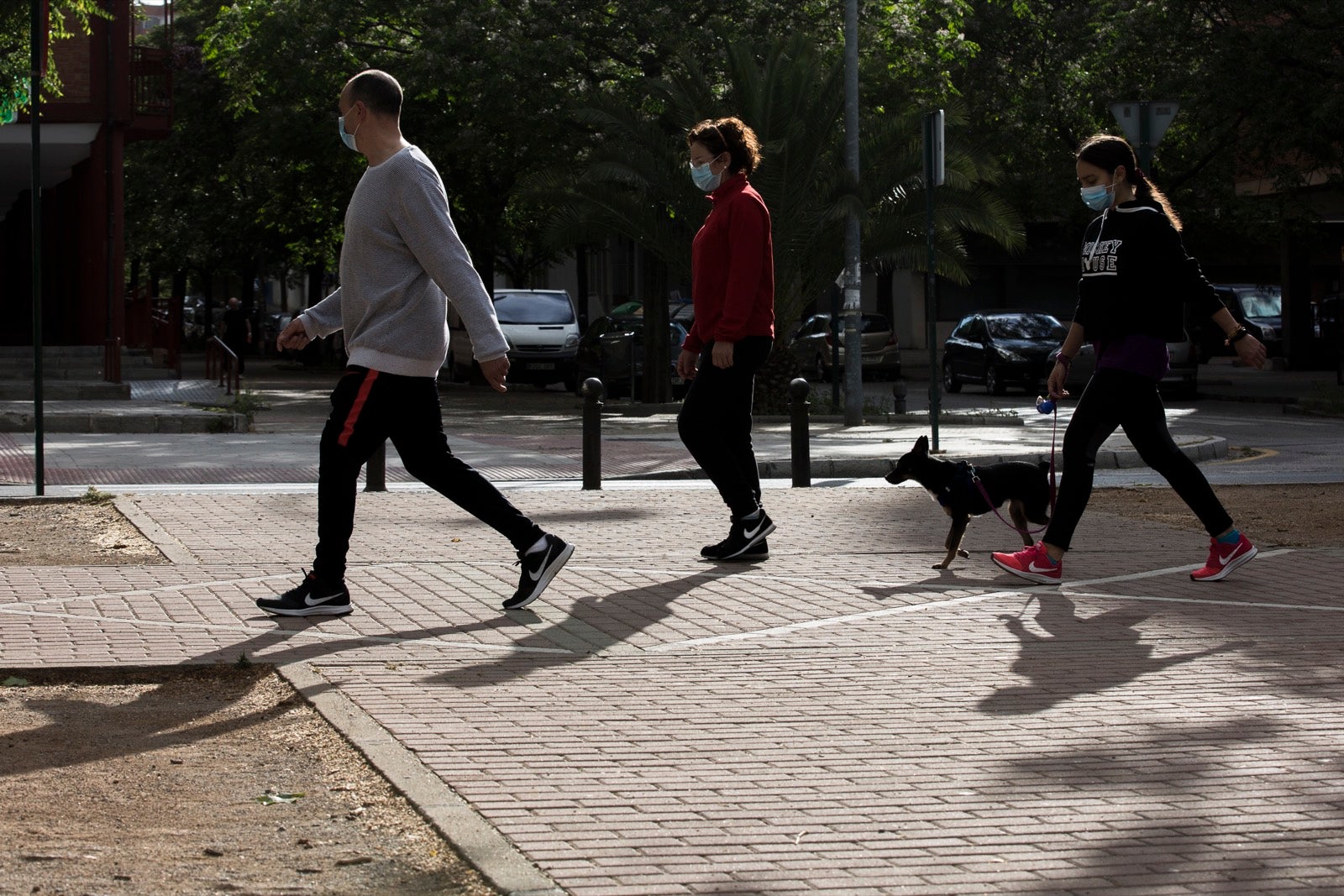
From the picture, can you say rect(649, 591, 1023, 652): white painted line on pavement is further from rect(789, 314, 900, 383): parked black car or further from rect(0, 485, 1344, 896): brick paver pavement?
A: rect(789, 314, 900, 383): parked black car

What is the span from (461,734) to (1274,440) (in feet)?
55.1

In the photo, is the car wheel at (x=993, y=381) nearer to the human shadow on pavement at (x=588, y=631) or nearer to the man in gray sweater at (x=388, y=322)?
the human shadow on pavement at (x=588, y=631)

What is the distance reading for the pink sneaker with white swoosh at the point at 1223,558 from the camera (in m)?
8.15

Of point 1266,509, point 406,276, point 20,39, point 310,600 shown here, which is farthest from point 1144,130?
point 310,600

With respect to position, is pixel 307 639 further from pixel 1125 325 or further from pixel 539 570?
pixel 1125 325

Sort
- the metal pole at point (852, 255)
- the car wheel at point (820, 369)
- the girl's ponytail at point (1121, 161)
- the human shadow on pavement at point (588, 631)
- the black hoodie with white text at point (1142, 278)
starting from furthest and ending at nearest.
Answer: the car wheel at point (820, 369), the metal pole at point (852, 255), the girl's ponytail at point (1121, 161), the black hoodie with white text at point (1142, 278), the human shadow on pavement at point (588, 631)

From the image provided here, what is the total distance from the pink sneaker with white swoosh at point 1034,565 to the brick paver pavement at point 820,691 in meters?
0.08

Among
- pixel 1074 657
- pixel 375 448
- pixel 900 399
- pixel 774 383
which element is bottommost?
pixel 1074 657

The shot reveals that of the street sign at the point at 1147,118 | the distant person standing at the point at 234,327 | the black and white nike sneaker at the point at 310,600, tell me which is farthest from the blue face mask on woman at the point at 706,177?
the distant person standing at the point at 234,327

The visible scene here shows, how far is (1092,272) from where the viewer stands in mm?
7773

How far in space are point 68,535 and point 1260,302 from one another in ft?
139

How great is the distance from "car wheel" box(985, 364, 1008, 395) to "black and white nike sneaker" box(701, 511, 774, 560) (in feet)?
79.8

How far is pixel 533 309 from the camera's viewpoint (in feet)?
110

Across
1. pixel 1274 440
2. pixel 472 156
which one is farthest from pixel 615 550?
pixel 472 156
